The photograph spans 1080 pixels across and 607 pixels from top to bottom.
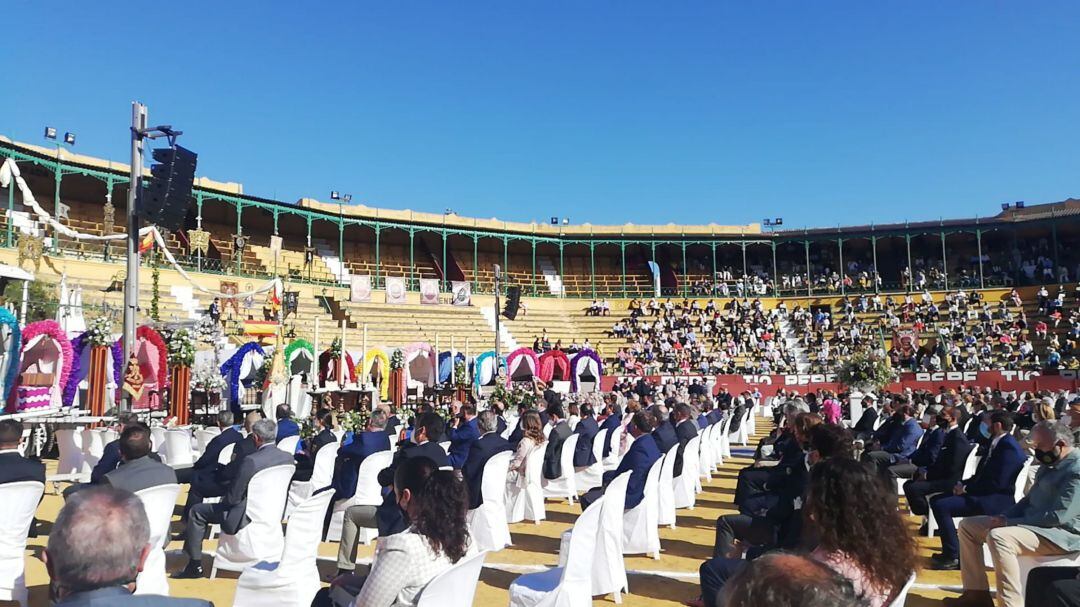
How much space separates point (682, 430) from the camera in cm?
945

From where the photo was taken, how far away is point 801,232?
40.7 meters

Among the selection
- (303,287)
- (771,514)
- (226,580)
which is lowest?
(226,580)

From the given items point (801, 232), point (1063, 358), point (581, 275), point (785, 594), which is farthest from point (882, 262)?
point (785, 594)

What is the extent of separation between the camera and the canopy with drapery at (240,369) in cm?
1853

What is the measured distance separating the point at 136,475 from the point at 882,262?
1678 inches

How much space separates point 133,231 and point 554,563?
24.2 ft

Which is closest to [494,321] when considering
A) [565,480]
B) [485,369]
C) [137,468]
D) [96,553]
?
[485,369]

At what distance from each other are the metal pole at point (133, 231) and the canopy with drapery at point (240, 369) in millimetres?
8258

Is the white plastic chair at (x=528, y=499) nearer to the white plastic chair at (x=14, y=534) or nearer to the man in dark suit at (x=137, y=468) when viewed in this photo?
the man in dark suit at (x=137, y=468)

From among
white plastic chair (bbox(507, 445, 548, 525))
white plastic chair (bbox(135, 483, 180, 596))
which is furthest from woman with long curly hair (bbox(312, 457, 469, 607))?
white plastic chair (bbox(507, 445, 548, 525))

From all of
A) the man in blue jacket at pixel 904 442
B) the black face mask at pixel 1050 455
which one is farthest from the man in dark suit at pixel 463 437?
the black face mask at pixel 1050 455

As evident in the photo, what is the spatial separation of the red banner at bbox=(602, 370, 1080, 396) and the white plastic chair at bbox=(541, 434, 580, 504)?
1810 cm

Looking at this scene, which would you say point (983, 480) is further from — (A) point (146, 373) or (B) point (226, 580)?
(A) point (146, 373)

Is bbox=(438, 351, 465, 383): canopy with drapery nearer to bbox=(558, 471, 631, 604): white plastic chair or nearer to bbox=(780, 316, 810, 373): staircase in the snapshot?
bbox=(780, 316, 810, 373): staircase
